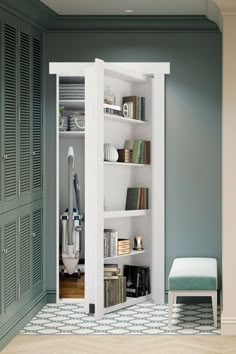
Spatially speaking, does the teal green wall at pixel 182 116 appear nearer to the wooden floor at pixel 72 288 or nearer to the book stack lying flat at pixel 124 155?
the wooden floor at pixel 72 288

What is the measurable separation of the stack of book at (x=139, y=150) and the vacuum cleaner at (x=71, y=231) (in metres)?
0.71

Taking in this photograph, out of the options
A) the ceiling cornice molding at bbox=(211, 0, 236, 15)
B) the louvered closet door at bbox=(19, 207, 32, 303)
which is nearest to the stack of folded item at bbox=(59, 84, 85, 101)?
the louvered closet door at bbox=(19, 207, 32, 303)

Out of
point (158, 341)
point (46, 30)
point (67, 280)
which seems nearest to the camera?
point (158, 341)

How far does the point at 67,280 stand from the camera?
7.52 metres

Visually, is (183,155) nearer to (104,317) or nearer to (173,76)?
(173,76)

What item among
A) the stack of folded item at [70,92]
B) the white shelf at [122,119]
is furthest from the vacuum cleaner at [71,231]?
the white shelf at [122,119]

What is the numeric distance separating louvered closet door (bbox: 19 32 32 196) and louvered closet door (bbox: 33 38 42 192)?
220mm

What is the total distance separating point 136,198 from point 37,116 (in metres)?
1.17

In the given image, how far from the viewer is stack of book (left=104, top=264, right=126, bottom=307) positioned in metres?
6.54

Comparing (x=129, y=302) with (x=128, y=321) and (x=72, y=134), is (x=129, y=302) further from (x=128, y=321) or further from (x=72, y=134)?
(x=72, y=134)

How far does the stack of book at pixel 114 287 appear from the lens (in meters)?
6.54

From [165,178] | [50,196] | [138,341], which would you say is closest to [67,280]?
[50,196]

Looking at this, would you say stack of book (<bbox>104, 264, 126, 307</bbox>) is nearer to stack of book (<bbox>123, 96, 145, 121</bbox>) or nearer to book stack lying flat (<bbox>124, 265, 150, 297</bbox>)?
book stack lying flat (<bbox>124, 265, 150, 297</bbox>)

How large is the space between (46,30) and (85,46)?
389 millimetres
